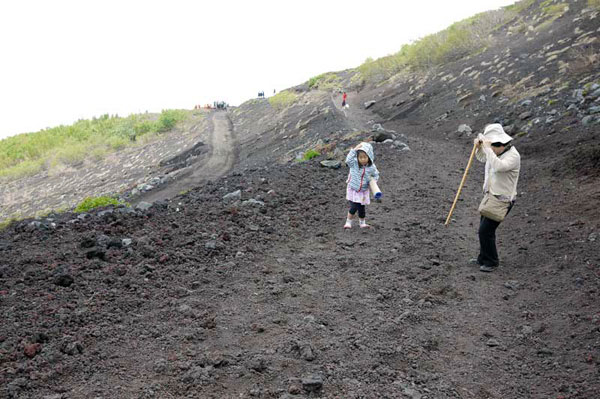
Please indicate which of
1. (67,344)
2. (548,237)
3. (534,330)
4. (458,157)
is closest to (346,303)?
(534,330)

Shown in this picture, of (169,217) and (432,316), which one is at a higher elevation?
(169,217)

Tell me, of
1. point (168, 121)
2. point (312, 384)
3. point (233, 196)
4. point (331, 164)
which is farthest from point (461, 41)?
point (312, 384)

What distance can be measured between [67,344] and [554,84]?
15348 millimetres

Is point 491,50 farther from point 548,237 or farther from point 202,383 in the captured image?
point 202,383

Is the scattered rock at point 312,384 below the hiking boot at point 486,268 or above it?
above

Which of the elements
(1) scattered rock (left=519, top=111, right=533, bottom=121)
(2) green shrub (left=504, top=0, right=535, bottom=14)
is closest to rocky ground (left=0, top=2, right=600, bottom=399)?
(1) scattered rock (left=519, top=111, right=533, bottom=121)

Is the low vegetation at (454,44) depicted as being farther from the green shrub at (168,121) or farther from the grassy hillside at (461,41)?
the green shrub at (168,121)

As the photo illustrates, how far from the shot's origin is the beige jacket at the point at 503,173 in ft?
18.2

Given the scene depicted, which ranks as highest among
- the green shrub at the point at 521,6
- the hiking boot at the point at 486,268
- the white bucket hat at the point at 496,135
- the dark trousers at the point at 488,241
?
the green shrub at the point at 521,6

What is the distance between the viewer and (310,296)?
5.12 metres

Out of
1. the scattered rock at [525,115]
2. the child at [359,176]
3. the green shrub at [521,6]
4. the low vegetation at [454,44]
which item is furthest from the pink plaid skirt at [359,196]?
the green shrub at [521,6]

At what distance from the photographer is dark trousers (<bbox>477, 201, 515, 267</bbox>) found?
19.2ft

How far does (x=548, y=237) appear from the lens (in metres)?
6.49

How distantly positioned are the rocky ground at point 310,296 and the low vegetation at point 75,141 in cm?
2684
